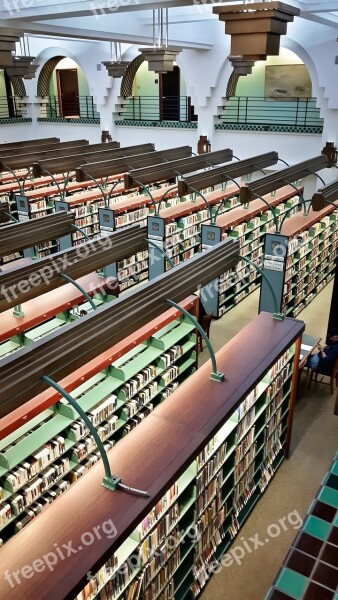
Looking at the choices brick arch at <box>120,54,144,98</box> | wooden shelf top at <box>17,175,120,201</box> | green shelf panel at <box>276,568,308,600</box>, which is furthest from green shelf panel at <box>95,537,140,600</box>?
brick arch at <box>120,54,144,98</box>

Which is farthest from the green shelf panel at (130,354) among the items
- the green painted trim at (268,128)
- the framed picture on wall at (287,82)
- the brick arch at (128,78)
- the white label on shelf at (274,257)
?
the framed picture on wall at (287,82)

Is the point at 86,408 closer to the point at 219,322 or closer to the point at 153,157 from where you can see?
the point at 219,322

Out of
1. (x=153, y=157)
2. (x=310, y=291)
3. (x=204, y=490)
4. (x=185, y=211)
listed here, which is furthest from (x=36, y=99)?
(x=204, y=490)

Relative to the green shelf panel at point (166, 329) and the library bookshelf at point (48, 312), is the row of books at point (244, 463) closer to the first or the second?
the green shelf panel at point (166, 329)

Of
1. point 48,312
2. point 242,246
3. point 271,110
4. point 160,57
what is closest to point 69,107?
point 271,110

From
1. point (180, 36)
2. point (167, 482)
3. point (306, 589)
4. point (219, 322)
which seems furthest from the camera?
point (180, 36)

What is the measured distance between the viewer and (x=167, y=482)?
3.75 m

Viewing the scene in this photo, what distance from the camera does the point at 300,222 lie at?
9.97 m

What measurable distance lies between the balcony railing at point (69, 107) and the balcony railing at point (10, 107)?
119 centimetres

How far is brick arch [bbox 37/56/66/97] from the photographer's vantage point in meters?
20.2

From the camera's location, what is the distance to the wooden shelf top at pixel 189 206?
400 inches

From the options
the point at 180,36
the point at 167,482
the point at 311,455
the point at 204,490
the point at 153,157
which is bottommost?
the point at 311,455

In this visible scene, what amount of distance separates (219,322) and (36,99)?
15.0 metres

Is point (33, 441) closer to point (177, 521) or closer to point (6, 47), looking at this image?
point (177, 521)
